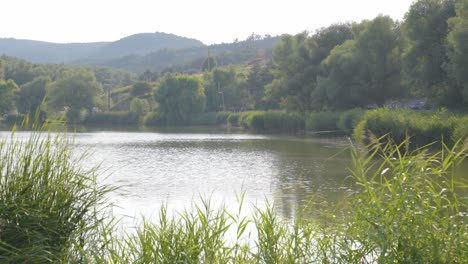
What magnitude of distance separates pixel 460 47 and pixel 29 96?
279 feet

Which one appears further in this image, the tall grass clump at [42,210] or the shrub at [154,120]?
the shrub at [154,120]

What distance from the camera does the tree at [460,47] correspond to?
30234 mm

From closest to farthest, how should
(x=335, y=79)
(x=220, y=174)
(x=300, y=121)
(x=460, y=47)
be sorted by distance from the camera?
(x=220, y=174), (x=460, y=47), (x=335, y=79), (x=300, y=121)

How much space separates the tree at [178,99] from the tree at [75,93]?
15087mm

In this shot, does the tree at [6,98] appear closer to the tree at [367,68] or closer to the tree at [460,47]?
the tree at [367,68]

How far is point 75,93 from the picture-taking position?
307 ft

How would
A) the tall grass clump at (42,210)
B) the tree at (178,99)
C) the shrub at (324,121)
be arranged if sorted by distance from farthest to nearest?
the tree at (178,99)
the shrub at (324,121)
the tall grass clump at (42,210)

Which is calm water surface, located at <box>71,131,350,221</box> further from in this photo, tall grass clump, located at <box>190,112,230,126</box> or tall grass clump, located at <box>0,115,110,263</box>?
tall grass clump, located at <box>190,112,230,126</box>

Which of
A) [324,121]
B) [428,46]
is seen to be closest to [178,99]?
[324,121]

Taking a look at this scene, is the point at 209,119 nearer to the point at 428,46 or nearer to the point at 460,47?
the point at 428,46

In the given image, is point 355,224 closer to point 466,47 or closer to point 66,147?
→ point 66,147

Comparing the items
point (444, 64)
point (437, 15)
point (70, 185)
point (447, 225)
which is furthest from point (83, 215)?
point (437, 15)

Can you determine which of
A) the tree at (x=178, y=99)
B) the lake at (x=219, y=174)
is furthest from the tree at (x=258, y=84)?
the lake at (x=219, y=174)

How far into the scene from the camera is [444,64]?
1332 inches
